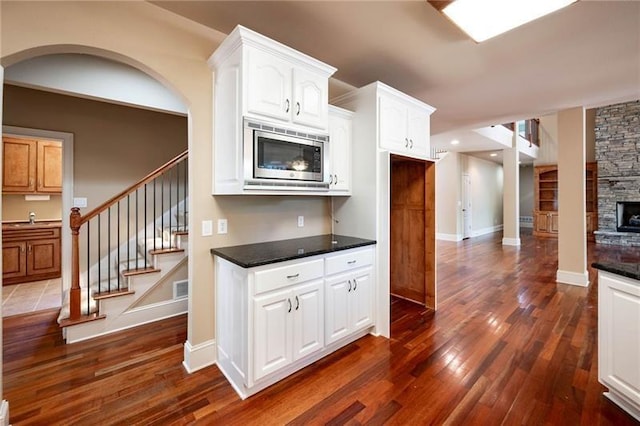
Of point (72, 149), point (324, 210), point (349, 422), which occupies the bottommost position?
point (349, 422)

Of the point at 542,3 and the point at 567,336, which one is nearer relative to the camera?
the point at 542,3

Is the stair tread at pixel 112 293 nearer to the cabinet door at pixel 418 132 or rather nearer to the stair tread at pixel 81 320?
the stair tread at pixel 81 320

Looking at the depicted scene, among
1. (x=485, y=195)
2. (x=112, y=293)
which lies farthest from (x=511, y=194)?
(x=112, y=293)

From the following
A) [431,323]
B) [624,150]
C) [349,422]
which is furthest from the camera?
[624,150]

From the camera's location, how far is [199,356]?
2301mm

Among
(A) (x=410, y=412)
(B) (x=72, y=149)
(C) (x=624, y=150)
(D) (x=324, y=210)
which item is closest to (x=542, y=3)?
(D) (x=324, y=210)

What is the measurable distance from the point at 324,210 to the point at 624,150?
388 inches

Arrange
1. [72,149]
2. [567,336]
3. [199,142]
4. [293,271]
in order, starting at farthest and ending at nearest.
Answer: [72,149] → [567,336] → [199,142] → [293,271]

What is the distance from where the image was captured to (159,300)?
129 inches

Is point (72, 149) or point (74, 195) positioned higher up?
point (72, 149)

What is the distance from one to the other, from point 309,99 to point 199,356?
230 cm

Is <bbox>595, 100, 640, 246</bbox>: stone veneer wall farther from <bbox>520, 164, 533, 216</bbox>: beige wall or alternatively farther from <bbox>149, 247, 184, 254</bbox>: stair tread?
<bbox>149, 247, 184, 254</bbox>: stair tread

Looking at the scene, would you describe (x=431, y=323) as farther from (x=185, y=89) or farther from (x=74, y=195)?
(x=74, y=195)

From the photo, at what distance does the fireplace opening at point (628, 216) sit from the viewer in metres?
7.95
